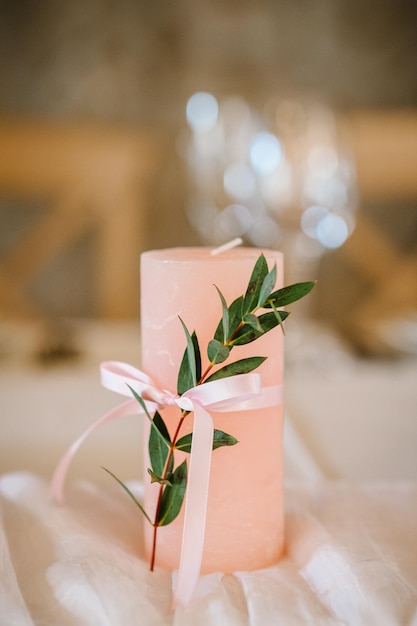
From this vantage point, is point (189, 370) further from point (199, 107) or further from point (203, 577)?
point (199, 107)

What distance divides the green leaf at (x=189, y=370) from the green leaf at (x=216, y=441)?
0.03 meters

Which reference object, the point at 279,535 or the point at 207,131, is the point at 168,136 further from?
the point at 279,535

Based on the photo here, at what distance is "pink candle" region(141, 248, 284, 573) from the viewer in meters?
0.47

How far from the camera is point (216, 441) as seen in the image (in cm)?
44

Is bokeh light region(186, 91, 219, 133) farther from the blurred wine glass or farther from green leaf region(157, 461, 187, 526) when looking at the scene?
green leaf region(157, 461, 187, 526)

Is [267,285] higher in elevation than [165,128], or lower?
lower

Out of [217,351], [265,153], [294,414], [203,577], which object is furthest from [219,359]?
[265,153]

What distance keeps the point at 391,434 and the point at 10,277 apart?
193 cm

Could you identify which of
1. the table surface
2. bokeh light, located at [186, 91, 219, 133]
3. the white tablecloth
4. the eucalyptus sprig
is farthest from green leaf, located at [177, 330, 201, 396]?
bokeh light, located at [186, 91, 219, 133]

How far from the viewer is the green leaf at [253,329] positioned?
0.44 m

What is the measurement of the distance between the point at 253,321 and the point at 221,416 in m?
0.09

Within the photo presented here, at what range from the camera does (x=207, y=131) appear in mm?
1706

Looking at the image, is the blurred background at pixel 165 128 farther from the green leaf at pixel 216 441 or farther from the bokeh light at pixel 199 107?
the green leaf at pixel 216 441

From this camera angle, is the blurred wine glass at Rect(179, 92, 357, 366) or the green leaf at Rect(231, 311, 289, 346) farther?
the blurred wine glass at Rect(179, 92, 357, 366)
